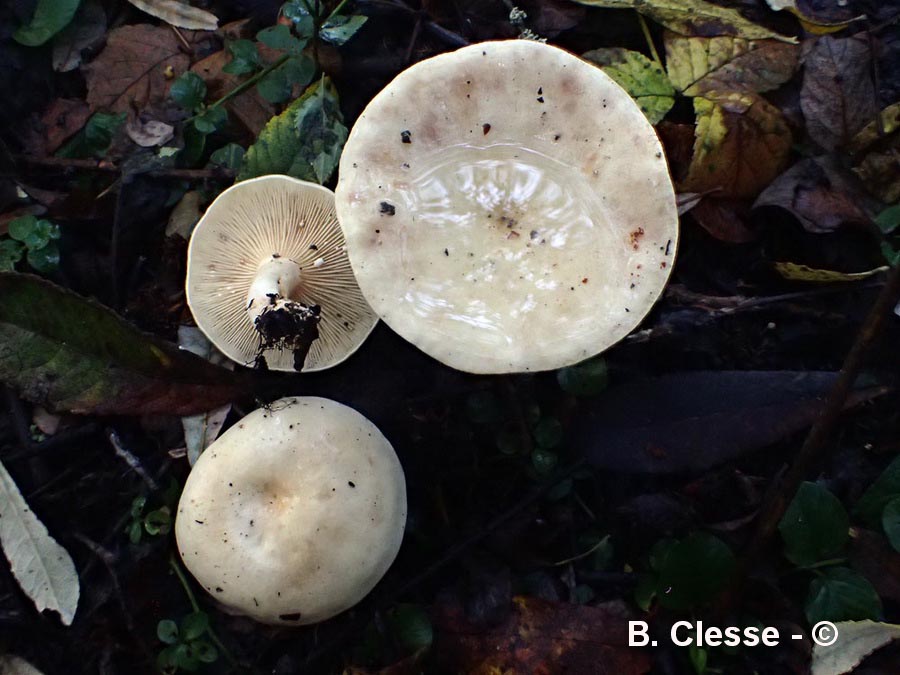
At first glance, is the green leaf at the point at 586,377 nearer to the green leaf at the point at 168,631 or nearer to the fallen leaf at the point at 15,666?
the green leaf at the point at 168,631

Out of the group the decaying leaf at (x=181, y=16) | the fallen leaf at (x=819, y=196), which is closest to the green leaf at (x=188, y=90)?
the decaying leaf at (x=181, y=16)

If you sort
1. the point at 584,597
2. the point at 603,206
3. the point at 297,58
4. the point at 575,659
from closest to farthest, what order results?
the point at 603,206, the point at 575,659, the point at 584,597, the point at 297,58

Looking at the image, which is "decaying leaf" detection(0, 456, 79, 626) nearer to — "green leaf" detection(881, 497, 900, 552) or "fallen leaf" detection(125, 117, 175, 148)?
"fallen leaf" detection(125, 117, 175, 148)

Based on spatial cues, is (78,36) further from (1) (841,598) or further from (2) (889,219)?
(1) (841,598)

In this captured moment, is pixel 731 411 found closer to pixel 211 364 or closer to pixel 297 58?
pixel 211 364

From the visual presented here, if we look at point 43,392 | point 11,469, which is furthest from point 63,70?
point 11,469

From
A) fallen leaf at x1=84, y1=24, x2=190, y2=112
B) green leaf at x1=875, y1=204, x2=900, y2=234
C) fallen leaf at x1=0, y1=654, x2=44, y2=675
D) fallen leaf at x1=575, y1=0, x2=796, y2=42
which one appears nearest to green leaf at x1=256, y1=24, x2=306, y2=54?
fallen leaf at x1=84, y1=24, x2=190, y2=112
